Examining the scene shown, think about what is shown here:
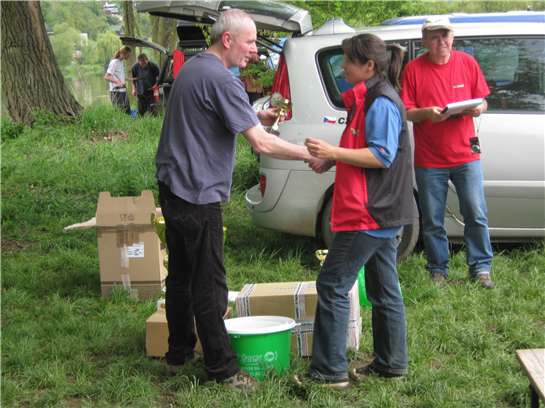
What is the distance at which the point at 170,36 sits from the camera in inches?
1090

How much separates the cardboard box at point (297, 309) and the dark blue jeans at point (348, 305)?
388mm

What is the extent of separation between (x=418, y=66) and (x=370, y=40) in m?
1.95

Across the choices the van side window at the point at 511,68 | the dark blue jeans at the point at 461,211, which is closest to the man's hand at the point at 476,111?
the dark blue jeans at the point at 461,211

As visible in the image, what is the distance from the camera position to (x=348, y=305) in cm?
431

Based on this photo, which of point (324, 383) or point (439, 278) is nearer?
point (324, 383)

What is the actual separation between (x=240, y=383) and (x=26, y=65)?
10.3m

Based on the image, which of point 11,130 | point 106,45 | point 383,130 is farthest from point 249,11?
point 106,45

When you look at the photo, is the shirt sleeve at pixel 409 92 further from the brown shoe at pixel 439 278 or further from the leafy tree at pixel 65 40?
the leafy tree at pixel 65 40

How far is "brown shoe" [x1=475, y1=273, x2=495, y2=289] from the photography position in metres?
5.96

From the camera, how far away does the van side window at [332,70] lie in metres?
6.47

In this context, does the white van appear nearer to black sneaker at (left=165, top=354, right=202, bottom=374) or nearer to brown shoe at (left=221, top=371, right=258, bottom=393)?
black sneaker at (left=165, top=354, right=202, bottom=374)

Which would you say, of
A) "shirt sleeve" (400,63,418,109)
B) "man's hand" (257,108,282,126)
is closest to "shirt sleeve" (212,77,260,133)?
"man's hand" (257,108,282,126)

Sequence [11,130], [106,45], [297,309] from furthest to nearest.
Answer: [106,45]
[11,130]
[297,309]

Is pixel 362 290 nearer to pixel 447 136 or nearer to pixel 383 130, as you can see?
pixel 447 136
